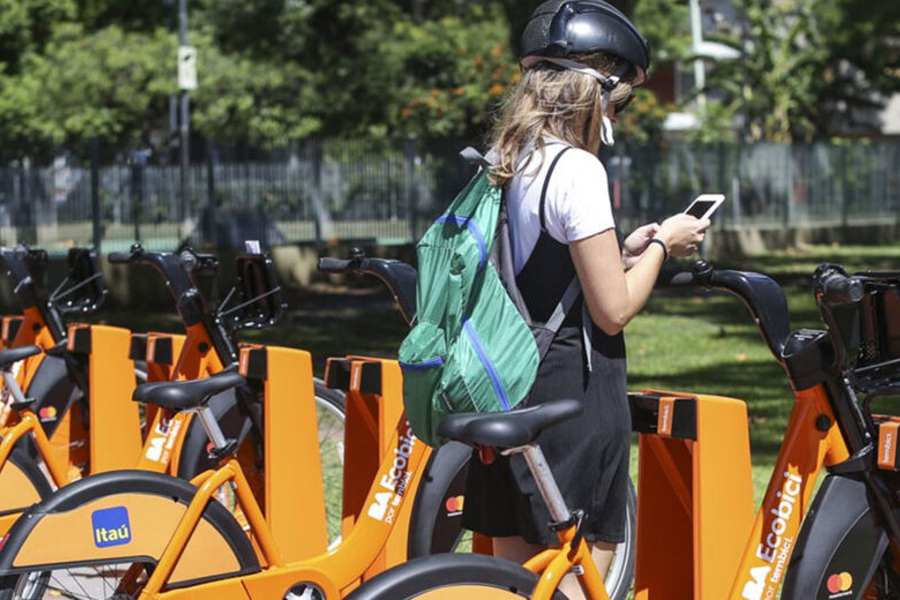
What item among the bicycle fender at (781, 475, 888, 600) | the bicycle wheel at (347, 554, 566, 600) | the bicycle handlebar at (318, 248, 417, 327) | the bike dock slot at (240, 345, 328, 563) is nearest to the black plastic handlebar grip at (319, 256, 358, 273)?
the bicycle handlebar at (318, 248, 417, 327)

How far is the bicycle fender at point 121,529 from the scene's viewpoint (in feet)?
13.9

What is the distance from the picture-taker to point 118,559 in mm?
4355

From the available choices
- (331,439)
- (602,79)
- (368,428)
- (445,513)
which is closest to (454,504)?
(445,513)

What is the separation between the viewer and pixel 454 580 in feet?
10.4

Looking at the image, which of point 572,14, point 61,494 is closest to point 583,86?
point 572,14

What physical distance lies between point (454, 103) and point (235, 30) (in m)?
4.77

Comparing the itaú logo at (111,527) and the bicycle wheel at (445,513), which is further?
the bicycle wheel at (445,513)

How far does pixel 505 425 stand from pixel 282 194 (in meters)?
17.7

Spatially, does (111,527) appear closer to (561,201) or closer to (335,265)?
(335,265)

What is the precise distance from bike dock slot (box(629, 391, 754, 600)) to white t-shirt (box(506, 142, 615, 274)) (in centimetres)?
80

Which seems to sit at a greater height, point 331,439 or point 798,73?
point 798,73

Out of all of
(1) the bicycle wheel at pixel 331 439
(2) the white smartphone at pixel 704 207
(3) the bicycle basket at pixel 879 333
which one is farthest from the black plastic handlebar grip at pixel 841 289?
(1) the bicycle wheel at pixel 331 439

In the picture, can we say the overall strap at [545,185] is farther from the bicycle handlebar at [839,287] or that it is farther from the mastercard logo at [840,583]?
the mastercard logo at [840,583]

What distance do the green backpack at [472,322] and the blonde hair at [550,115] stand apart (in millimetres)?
80
